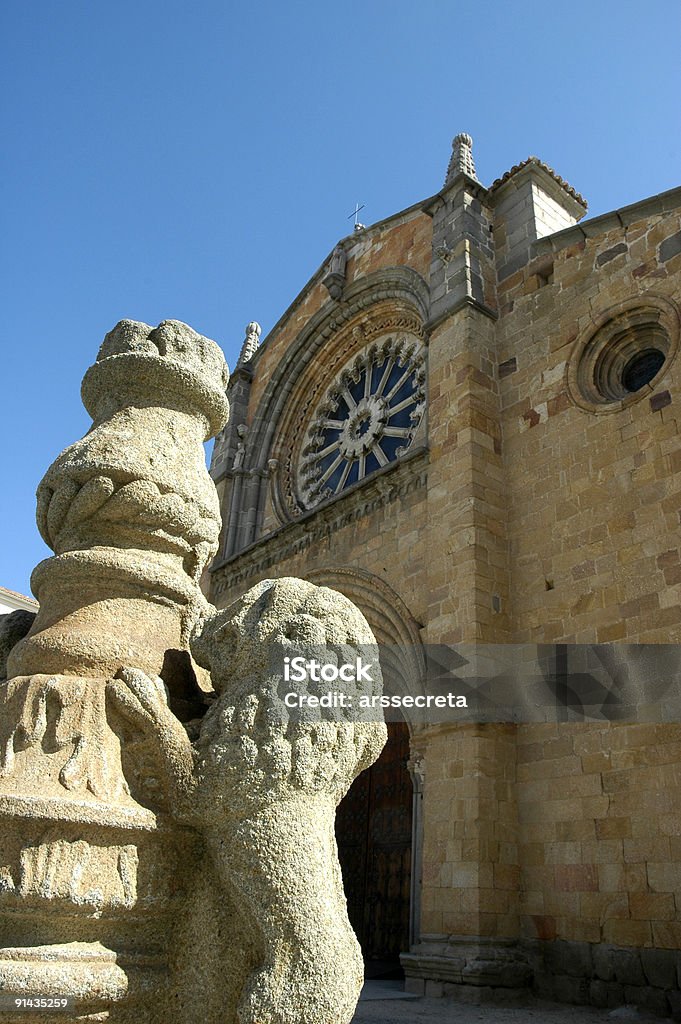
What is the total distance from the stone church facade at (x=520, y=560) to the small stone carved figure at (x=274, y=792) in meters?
4.12

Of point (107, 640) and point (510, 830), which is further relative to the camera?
point (510, 830)

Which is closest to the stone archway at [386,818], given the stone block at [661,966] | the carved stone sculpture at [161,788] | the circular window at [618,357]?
the stone block at [661,966]

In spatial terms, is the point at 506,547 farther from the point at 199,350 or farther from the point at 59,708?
the point at 59,708

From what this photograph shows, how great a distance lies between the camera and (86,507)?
7.61ft

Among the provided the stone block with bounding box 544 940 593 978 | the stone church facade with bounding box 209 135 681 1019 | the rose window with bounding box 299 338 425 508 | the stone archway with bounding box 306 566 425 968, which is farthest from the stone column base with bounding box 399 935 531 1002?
the rose window with bounding box 299 338 425 508

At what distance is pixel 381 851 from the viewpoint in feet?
25.2

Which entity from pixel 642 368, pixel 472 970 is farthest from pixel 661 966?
pixel 642 368

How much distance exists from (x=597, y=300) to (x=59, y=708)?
6.76 meters

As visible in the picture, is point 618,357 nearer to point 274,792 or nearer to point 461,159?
point 461,159

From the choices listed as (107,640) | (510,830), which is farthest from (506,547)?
(107,640)

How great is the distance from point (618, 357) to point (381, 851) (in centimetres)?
528

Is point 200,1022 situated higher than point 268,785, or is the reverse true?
point 268,785

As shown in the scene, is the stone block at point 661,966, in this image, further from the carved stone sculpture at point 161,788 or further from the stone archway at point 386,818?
the carved stone sculpture at point 161,788
